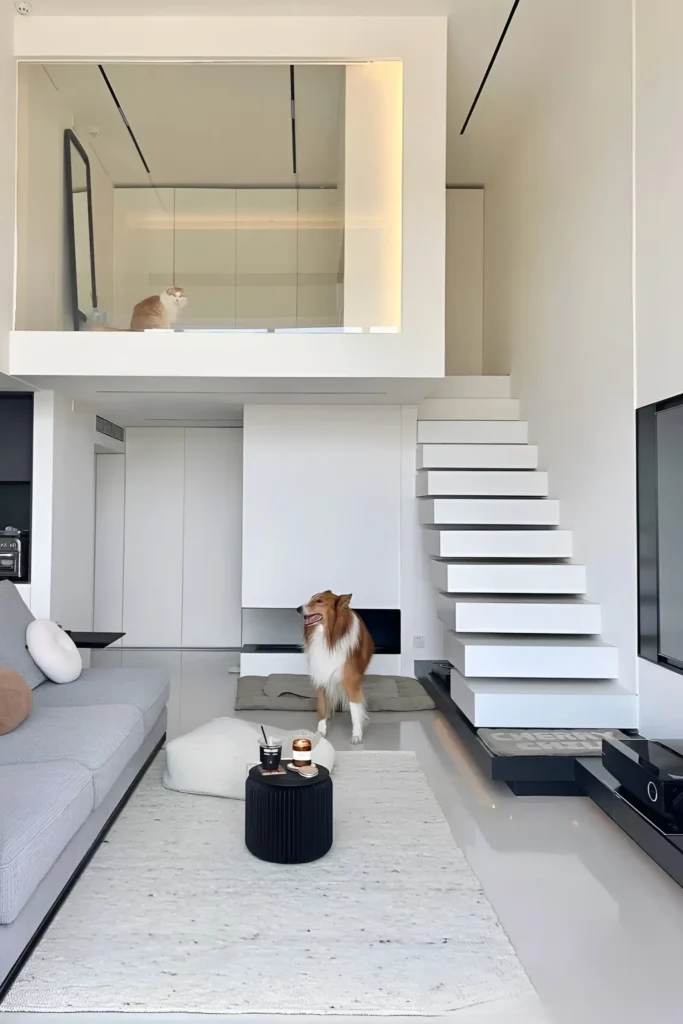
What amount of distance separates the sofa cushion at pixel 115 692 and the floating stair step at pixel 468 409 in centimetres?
302

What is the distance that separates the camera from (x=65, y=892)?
7.31 ft

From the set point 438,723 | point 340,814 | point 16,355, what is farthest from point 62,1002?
point 16,355

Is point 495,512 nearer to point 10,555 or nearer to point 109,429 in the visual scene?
point 10,555

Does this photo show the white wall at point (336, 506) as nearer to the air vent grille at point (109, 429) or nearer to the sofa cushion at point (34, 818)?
the air vent grille at point (109, 429)

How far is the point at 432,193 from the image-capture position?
13.7 feet

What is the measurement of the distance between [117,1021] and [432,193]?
4106 mm

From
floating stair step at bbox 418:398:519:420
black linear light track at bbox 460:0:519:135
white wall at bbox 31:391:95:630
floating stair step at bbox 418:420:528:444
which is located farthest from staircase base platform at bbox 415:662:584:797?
black linear light track at bbox 460:0:519:135

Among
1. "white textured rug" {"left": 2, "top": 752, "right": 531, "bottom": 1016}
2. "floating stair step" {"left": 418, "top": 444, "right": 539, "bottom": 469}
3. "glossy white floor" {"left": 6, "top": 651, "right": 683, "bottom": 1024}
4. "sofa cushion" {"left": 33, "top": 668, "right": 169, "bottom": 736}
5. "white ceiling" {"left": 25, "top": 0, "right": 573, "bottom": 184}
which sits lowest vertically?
"glossy white floor" {"left": 6, "top": 651, "right": 683, "bottom": 1024}

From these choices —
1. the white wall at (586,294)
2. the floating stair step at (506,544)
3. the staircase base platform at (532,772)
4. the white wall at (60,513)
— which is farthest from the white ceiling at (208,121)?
the staircase base platform at (532,772)

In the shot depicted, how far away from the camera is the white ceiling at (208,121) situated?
4.25m

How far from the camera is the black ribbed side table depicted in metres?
2.45

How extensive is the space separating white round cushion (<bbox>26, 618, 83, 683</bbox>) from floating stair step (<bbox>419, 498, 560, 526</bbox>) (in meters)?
2.46

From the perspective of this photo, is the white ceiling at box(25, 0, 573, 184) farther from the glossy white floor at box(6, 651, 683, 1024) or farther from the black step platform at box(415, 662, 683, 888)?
the glossy white floor at box(6, 651, 683, 1024)

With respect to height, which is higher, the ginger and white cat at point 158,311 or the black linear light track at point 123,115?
the black linear light track at point 123,115
